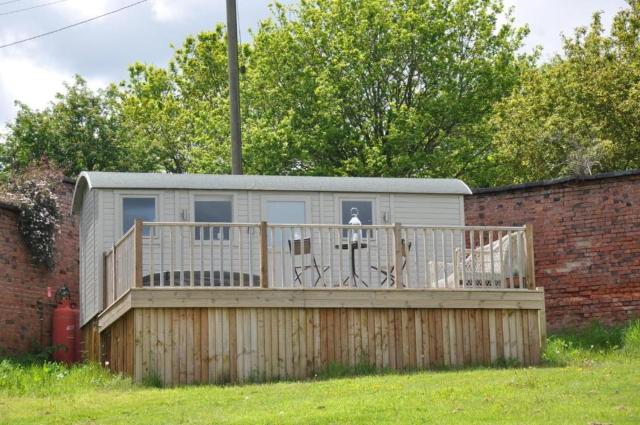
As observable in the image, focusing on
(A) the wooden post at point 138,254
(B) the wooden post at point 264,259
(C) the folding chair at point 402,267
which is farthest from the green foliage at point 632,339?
(A) the wooden post at point 138,254

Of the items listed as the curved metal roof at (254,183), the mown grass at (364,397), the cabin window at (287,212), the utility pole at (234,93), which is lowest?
the mown grass at (364,397)

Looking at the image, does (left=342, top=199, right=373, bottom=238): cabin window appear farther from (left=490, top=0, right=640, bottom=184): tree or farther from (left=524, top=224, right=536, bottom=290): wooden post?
(left=490, top=0, right=640, bottom=184): tree

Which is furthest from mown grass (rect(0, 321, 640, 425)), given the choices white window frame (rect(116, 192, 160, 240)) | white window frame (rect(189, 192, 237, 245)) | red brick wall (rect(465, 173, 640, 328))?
white window frame (rect(189, 192, 237, 245))

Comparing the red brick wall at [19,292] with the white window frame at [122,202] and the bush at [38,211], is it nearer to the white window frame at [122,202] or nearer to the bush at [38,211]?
the bush at [38,211]

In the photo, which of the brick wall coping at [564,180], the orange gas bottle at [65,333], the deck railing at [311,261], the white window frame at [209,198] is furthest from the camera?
the orange gas bottle at [65,333]

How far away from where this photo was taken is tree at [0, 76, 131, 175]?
35.0 m

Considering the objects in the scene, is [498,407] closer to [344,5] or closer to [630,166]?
[630,166]

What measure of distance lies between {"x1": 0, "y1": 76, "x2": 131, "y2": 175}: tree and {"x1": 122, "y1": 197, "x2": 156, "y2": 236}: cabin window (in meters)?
14.5

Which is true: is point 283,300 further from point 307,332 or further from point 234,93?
point 234,93

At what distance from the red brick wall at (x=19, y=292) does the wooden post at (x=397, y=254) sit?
23.9ft

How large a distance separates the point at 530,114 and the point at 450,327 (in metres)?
15.7

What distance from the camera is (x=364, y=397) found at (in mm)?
14648

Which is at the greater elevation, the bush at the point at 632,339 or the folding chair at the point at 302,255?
the folding chair at the point at 302,255

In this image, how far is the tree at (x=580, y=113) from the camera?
105 feet
